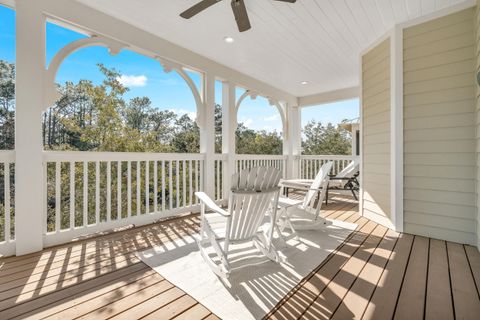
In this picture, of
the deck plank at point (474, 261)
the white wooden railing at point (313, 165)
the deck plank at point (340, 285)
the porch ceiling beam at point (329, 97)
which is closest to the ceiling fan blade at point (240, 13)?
the deck plank at point (340, 285)

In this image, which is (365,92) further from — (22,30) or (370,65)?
(22,30)

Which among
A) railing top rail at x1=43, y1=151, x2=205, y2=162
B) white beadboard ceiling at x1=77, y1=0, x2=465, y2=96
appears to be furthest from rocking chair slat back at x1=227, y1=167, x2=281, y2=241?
white beadboard ceiling at x1=77, y1=0, x2=465, y2=96

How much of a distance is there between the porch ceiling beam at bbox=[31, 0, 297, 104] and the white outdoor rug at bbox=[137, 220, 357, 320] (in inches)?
105

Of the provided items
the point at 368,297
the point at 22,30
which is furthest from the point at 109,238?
the point at 368,297

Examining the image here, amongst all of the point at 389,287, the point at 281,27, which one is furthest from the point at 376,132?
the point at 389,287

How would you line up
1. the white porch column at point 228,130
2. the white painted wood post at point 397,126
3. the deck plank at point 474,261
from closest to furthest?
the deck plank at point 474,261 → the white painted wood post at point 397,126 → the white porch column at point 228,130

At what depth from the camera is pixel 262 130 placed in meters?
12.7

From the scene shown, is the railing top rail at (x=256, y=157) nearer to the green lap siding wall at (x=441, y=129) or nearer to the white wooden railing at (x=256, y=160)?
the white wooden railing at (x=256, y=160)

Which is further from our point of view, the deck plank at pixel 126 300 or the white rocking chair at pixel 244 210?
the white rocking chair at pixel 244 210

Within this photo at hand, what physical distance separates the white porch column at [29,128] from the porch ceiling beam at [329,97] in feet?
18.6

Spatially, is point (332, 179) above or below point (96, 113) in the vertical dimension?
below

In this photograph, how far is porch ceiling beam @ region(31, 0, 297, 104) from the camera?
263 centimetres

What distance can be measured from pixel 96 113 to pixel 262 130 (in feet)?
26.7

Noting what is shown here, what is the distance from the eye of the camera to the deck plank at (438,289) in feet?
5.00
